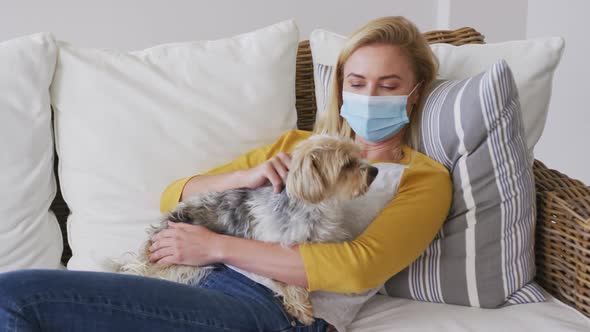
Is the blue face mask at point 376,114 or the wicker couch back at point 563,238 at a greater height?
the blue face mask at point 376,114

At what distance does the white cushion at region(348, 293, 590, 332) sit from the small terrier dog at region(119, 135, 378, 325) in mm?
249

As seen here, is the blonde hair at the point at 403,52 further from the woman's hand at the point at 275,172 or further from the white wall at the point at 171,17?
the white wall at the point at 171,17

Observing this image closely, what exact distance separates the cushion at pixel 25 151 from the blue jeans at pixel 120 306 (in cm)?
65

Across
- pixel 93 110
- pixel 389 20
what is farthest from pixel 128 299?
pixel 389 20

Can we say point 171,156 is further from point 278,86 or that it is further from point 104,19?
point 104,19

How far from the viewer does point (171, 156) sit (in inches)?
88.0

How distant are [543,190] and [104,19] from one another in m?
2.17

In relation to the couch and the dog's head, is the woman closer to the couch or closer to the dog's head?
the dog's head

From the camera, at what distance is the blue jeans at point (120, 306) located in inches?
60.2

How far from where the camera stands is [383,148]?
2.21m

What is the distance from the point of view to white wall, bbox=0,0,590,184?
3008 mm

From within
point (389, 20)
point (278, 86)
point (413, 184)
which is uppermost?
point (389, 20)

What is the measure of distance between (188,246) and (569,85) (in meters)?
2.76

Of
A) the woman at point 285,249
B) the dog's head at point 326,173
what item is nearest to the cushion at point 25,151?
the woman at point 285,249
